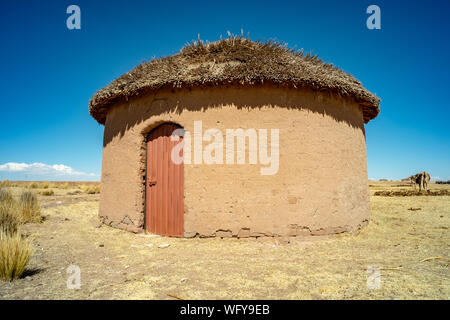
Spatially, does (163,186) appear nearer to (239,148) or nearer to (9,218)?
(239,148)

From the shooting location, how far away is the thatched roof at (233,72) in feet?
18.1

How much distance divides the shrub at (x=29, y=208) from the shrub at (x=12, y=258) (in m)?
4.43

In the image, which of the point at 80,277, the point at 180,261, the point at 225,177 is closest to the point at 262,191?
the point at 225,177

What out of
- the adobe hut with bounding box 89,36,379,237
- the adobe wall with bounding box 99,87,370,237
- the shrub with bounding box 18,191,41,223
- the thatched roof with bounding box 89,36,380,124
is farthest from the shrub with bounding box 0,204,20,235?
the thatched roof with bounding box 89,36,380,124

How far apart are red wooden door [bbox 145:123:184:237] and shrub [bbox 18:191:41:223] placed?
11.6ft

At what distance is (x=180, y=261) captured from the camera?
428 centimetres

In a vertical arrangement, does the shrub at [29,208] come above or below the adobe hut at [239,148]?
below

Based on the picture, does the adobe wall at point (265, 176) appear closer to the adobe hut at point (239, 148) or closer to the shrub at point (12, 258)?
the adobe hut at point (239, 148)

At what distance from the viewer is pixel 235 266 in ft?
13.1

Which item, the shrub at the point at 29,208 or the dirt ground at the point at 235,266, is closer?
the dirt ground at the point at 235,266

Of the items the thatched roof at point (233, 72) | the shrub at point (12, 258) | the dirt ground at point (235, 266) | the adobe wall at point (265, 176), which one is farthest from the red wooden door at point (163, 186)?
the shrub at point (12, 258)

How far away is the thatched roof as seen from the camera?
552 centimetres

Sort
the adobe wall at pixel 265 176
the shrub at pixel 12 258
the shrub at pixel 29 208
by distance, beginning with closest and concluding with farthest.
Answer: the shrub at pixel 12 258, the adobe wall at pixel 265 176, the shrub at pixel 29 208

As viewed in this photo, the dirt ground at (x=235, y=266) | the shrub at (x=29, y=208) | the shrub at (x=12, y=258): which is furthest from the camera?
the shrub at (x=29, y=208)
